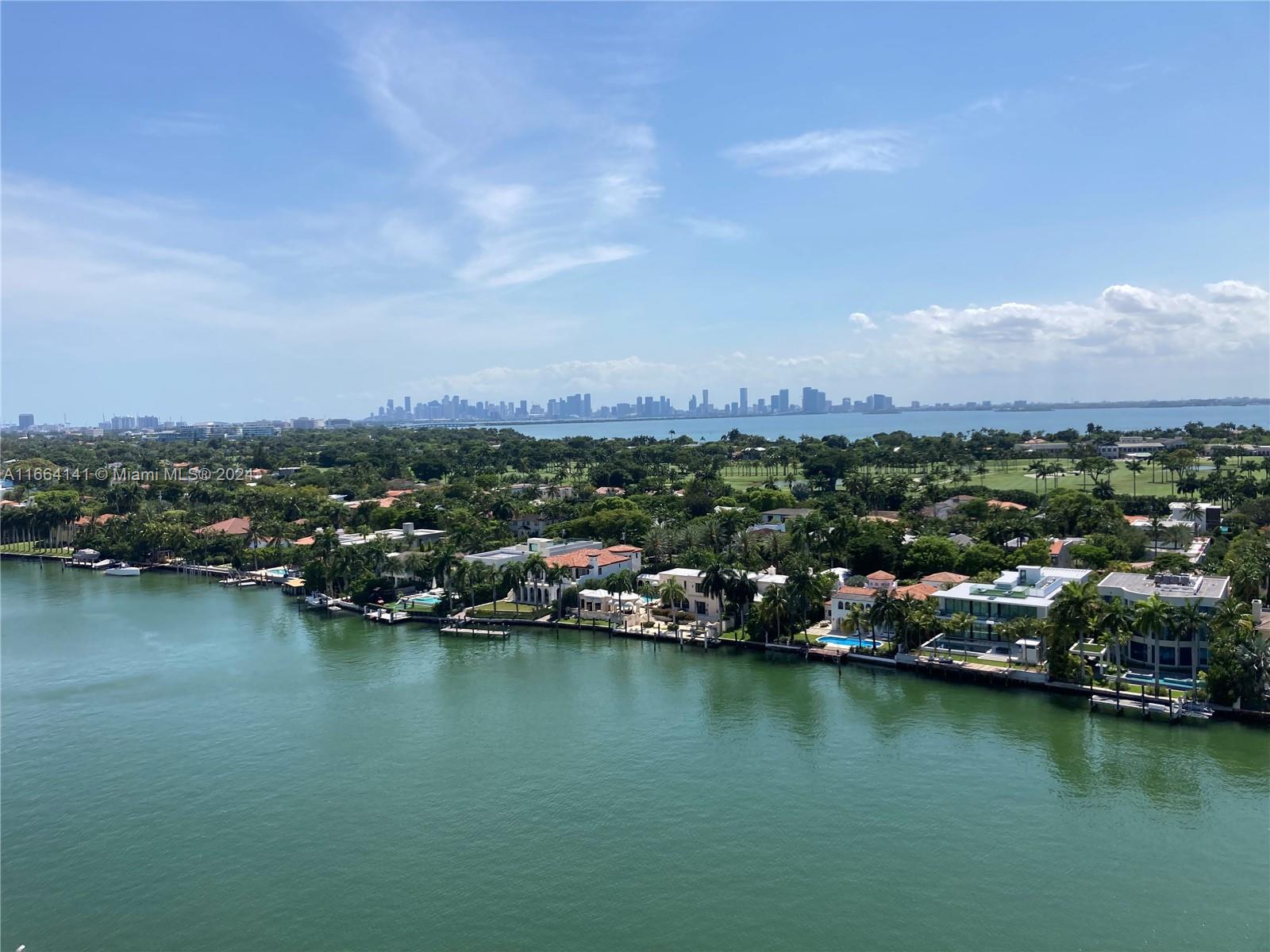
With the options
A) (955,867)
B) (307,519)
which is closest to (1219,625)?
(955,867)

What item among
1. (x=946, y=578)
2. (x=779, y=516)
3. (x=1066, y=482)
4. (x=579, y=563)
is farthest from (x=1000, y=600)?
(x=1066, y=482)

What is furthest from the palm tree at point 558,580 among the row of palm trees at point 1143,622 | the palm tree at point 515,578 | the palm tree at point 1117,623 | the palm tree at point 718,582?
the palm tree at point 1117,623

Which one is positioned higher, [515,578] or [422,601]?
[515,578]

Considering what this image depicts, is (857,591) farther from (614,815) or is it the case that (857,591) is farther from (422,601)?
(422,601)

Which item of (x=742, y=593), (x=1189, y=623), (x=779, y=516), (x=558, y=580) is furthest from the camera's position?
(x=779, y=516)

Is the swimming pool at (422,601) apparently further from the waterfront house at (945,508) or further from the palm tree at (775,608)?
the waterfront house at (945,508)

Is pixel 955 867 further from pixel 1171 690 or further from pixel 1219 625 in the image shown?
pixel 1219 625

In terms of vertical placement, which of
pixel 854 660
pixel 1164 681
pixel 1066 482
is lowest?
pixel 854 660
